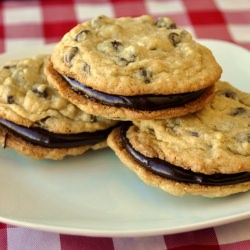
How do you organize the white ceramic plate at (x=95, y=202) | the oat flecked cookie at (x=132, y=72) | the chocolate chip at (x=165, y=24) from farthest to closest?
the chocolate chip at (x=165, y=24) < the oat flecked cookie at (x=132, y=72) < the white ceramic plate at (x=95, y=202)

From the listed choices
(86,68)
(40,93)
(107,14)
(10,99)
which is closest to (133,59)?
(86,68)

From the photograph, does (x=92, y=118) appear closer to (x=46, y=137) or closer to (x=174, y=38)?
(x=46, y=137)

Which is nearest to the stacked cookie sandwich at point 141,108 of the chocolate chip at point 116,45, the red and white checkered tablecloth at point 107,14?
the chocolate chip at point 116,45

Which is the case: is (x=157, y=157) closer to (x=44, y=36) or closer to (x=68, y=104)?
(x=68, y=104)

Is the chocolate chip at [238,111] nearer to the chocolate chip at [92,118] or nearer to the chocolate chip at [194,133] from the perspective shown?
the chocolate chip at [194,133]

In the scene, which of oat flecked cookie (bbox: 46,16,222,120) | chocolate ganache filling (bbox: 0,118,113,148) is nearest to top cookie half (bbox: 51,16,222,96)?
oat flecked cookie (bbox: 46,16,222,120)
